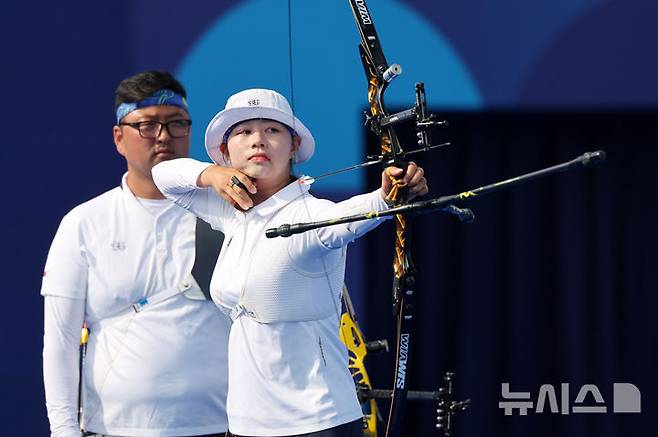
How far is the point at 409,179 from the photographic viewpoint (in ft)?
8.21

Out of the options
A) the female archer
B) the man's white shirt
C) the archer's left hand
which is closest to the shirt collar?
the female archer

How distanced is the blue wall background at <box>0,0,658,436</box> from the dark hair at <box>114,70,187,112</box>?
3.34 feet

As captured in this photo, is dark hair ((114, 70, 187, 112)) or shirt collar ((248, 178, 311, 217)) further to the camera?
dark hair ((114, 70, 187, 112))

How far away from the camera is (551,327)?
16.4ft

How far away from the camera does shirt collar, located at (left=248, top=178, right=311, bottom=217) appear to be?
2818 mm

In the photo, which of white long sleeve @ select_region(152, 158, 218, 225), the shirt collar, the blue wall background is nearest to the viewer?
the shirt collar

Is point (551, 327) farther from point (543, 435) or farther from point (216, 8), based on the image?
point (216, 8)

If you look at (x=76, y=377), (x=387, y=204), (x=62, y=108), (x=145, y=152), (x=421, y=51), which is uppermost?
(x=421, y=51)

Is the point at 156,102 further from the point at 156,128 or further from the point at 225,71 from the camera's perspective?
the point at 225,71

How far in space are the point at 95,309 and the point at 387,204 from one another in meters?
1.28

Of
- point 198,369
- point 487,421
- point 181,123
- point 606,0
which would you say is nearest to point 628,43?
point 606,0
